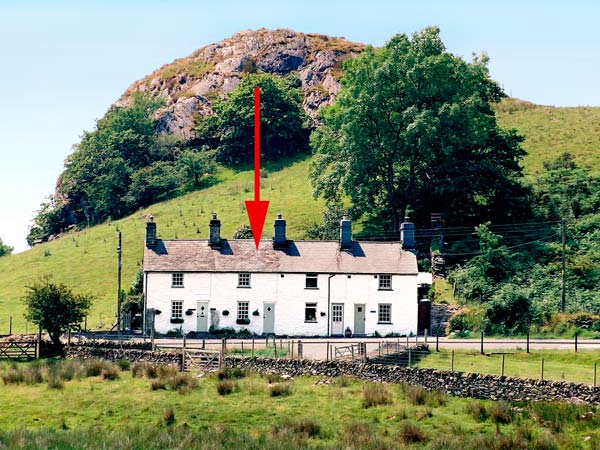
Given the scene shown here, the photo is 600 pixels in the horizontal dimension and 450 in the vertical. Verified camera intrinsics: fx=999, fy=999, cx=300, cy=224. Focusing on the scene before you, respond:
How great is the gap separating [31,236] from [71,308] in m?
61.1

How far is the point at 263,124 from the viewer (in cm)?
11775

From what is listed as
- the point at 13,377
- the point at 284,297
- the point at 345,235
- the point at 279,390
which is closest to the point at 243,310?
the point at 284,297

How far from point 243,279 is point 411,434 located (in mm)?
26897

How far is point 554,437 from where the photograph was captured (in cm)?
3628

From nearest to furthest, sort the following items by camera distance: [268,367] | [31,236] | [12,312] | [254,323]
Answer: [268,367] < [254,323] < [12,312] < [31,236]

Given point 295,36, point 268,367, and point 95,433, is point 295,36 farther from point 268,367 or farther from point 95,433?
point 95,433

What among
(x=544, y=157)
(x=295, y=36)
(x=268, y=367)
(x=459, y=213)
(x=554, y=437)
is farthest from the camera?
(x=295, y=36)

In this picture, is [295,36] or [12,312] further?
[295,36]

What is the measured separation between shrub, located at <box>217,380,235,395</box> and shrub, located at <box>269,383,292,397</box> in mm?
1818

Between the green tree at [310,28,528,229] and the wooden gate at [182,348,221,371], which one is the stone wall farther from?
the green tree at [310,28,528,229]

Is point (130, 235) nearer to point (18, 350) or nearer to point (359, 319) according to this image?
point (359, 319)

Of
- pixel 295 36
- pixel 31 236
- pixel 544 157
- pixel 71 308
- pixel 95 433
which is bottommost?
pixel 95 433

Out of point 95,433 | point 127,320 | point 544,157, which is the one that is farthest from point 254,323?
point 544,157

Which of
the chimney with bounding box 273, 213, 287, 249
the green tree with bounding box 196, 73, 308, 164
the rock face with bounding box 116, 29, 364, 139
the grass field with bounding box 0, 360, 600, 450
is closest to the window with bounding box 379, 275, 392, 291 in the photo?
the chimney with bounding box 273, 213, 287, 249
